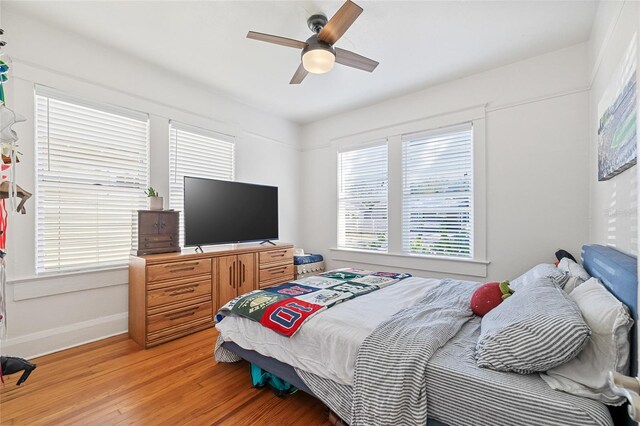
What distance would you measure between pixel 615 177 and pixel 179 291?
143 inches

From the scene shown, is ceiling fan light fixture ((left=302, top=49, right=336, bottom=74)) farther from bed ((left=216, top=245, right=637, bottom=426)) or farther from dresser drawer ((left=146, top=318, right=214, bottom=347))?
dresser drawer ((left=146, top=318, right=214, bottom=347))

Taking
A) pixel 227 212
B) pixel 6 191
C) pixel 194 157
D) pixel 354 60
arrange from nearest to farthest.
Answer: pixel 6 191 < pixel 354 60 < pixel 227 212 < pixel 194 157

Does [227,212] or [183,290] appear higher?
[227,212]

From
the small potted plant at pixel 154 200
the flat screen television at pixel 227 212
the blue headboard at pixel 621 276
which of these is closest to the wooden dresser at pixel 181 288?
the flat screen television at pixel 227 212

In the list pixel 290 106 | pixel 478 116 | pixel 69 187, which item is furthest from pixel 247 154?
pixel 478 116

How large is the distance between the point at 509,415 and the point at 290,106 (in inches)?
163

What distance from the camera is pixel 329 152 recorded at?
4.77m

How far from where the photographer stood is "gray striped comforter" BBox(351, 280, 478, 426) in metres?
1.24

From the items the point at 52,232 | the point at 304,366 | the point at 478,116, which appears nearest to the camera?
the point at 304,366

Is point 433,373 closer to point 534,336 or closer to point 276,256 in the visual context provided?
→ point 534,336

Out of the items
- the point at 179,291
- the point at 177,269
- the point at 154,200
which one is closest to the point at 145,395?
the point at 179,291

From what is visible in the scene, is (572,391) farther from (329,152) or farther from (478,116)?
(329,152)

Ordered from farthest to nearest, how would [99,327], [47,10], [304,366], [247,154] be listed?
[247,154], [99,327], [47,10], [304,366]

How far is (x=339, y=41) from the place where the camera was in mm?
2744
